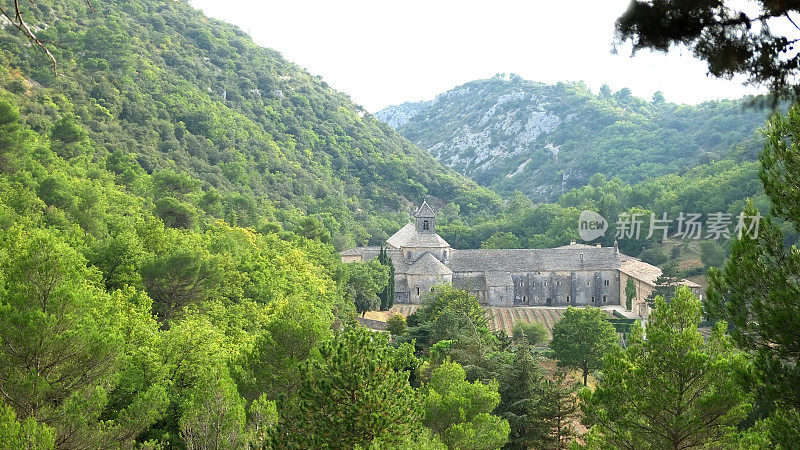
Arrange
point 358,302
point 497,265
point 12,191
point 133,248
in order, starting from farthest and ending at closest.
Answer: point 497,265 → point 358,302 → point 12,191 → point 133,248

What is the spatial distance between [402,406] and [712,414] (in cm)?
638

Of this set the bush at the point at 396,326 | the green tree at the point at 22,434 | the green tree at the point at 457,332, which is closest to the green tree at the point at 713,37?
the green tree at the point at 22,434

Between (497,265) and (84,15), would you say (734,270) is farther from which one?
(84,15)

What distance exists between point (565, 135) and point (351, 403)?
120181mm

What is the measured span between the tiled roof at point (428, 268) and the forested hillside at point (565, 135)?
4655 centimetres

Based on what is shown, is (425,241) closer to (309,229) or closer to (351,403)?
(309,229)

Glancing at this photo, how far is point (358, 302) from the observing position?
A: 46844 millimetres

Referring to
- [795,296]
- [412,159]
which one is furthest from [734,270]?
[412,159]

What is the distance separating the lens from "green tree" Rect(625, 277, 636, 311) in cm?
5134

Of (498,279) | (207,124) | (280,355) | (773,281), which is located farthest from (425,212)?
(773,281)

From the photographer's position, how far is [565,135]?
12444 centimetres

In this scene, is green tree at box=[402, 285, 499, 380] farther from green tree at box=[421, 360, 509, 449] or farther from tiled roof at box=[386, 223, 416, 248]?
tiled roof at box=[386, 223, 416, 248]

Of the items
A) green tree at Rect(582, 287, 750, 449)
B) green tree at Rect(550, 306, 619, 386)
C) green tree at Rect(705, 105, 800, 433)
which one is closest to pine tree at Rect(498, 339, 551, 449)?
green tree at Rect(582, 287, 750, 449)

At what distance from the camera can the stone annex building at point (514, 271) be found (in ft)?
179
